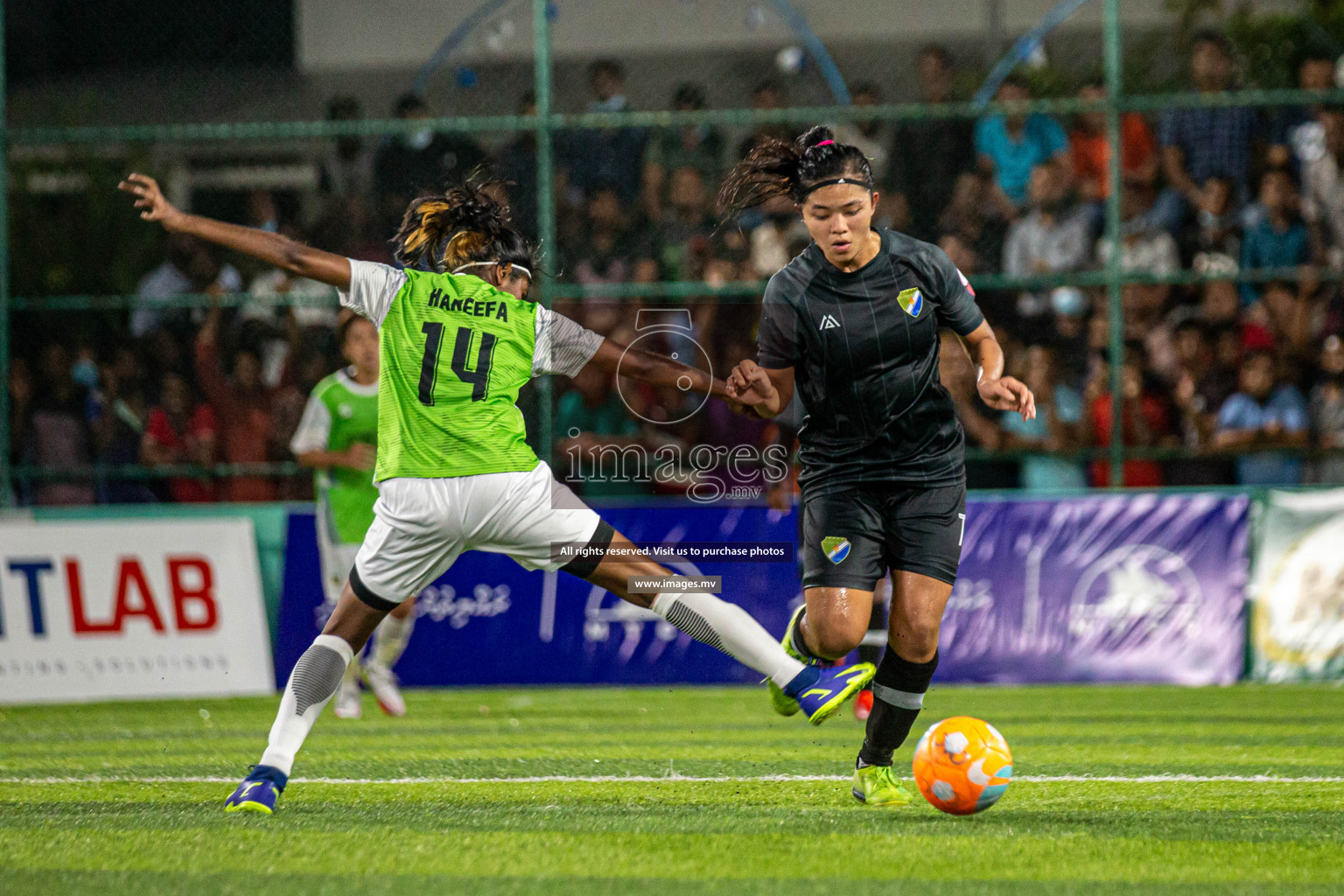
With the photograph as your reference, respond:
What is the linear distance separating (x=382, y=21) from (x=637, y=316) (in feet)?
12.2

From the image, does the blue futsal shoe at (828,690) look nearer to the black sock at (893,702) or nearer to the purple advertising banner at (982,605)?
the black sock at (893,702)

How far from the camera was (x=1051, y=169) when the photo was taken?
12156 millimetres

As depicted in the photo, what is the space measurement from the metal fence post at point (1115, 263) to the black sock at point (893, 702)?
20.2 ft

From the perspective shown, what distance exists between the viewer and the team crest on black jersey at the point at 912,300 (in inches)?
225

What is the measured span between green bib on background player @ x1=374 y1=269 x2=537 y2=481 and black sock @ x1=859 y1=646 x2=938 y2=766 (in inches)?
57.3

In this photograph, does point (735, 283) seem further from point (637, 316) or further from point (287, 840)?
point (287, 840)

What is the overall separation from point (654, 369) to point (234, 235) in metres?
1.50

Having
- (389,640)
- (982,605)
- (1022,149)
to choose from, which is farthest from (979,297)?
(389,640)

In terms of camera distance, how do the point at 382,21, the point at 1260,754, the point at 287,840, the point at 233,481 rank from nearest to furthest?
the point at 287,840 → the point at 1260,754 → the point at 233,481 → the point at 382,21

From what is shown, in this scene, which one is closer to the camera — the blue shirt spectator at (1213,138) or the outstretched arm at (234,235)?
the outstretched arm at (234,235)

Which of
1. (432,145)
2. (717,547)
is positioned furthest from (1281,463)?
(432,145)

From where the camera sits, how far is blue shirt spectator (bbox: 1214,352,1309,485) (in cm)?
1140

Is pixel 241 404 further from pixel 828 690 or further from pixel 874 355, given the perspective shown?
pixel 828 690

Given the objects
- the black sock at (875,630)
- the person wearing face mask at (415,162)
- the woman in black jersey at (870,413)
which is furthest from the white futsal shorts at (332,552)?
the woman in black jersey at (870,413)
